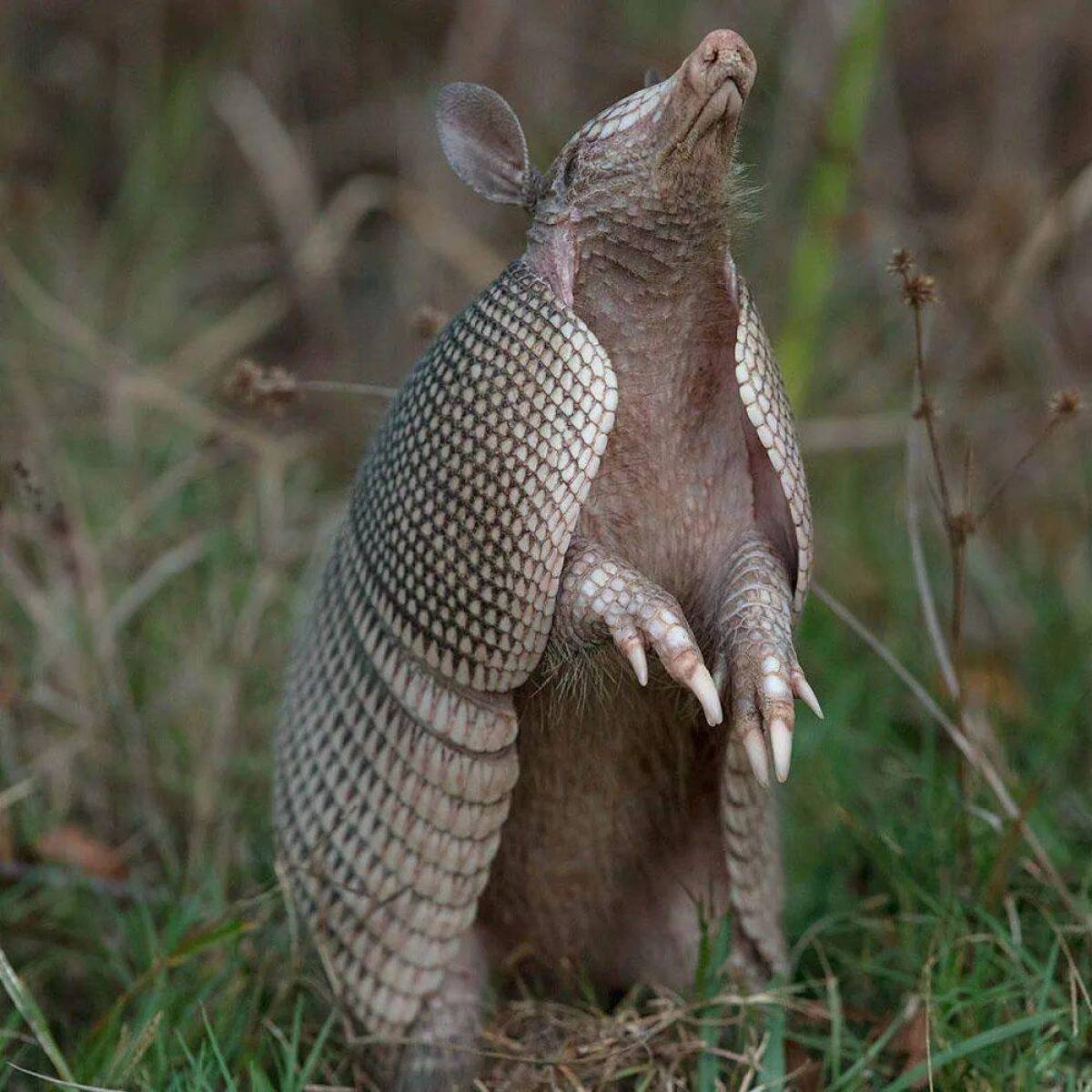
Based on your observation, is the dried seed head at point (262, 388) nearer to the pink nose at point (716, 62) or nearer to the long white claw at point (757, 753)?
the pink nose at point (716, 62)

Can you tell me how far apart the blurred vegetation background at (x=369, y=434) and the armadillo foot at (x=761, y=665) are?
0.63 meters

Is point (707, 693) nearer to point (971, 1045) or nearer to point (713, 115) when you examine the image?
point (713, 115)

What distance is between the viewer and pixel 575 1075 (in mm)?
3166

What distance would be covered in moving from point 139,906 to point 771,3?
4.85m

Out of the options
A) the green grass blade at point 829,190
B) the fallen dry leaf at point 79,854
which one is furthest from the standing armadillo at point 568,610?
the green grass blade at point 829,190

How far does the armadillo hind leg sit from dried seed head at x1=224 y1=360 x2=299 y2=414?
1.09 metres

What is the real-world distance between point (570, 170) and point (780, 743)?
39.9 inches

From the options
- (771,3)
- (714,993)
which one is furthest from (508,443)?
(771,3)

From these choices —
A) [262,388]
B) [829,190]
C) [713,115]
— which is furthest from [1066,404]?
[829,190]

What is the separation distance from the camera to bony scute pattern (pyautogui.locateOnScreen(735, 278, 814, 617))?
8.92 feet

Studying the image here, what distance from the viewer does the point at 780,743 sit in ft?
8.32

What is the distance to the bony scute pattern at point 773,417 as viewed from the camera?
2.72 meters

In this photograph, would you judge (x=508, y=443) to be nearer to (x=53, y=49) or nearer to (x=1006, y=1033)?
(x=1006, y=1033)

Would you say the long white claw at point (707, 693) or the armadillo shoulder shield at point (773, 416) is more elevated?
the armadillo shoulder shield at point (773, 416)
